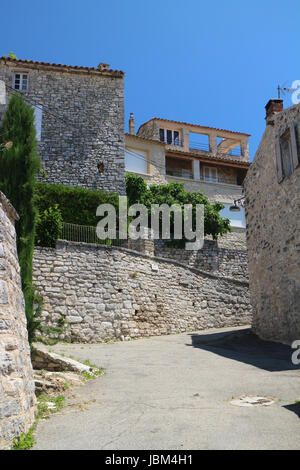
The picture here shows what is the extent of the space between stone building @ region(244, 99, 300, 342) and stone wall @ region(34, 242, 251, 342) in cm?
321

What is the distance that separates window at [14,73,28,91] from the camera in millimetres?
20453

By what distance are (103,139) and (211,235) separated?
841 centimetres

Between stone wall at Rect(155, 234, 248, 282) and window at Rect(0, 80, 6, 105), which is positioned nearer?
window at Rect(0, 80, 6, 105)

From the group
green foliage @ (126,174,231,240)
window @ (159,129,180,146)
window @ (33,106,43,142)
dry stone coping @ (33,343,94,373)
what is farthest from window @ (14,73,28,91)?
dry stone coping @ (33,343,94,373)

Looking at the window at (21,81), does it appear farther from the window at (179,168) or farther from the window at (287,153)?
the window at (287,153)

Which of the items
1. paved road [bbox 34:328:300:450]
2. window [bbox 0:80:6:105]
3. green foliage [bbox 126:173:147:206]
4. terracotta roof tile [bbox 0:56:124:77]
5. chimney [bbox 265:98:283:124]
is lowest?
paved road [bbox 34:328:300:450]

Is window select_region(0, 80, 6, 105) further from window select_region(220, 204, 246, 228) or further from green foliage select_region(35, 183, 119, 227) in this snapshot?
window select_region(220, 204, 246, 228)

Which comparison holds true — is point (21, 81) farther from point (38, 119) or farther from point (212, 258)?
point (212, 258)

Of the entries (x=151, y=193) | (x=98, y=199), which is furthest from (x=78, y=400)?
(x=151, y=193)

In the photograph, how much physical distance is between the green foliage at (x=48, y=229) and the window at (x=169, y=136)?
58.9ft

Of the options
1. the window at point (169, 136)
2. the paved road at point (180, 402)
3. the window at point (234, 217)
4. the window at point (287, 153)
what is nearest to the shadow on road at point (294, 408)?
the paved road at point (180, 402)

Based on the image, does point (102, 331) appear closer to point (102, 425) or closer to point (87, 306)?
point (87, 306)

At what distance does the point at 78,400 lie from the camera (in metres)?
6.70
